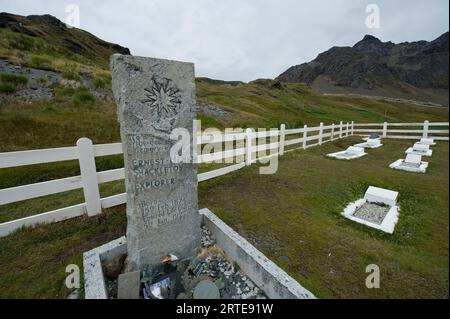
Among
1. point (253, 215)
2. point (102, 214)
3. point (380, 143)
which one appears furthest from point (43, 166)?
point (380, 143)

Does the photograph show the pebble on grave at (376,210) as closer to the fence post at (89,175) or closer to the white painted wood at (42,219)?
the fence post at (89,175)

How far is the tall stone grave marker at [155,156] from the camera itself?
2.45 m

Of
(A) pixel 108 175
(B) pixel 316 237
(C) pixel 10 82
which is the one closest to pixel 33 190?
(A) pixel 108 175

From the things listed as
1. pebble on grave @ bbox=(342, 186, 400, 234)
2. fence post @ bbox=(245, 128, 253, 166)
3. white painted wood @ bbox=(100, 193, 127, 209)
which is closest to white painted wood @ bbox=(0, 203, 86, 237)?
white painted wood @ bbox=(100, 193, 127, 209)

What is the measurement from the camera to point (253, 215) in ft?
13.0

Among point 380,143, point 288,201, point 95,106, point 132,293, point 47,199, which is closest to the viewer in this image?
point 132,293

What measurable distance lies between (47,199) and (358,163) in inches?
357

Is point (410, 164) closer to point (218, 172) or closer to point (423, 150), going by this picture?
point (423, 150)

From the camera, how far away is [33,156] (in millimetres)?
3305

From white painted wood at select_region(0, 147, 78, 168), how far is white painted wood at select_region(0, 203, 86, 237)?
0.87 meters

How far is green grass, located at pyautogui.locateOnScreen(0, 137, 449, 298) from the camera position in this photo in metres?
2.18

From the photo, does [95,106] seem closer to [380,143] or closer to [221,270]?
[221,270]

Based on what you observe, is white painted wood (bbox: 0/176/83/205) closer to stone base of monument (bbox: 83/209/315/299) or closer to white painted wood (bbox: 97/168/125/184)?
white painted wood (bbox: 97/168/125/184)

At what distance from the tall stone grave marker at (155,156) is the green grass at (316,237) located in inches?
36.9
